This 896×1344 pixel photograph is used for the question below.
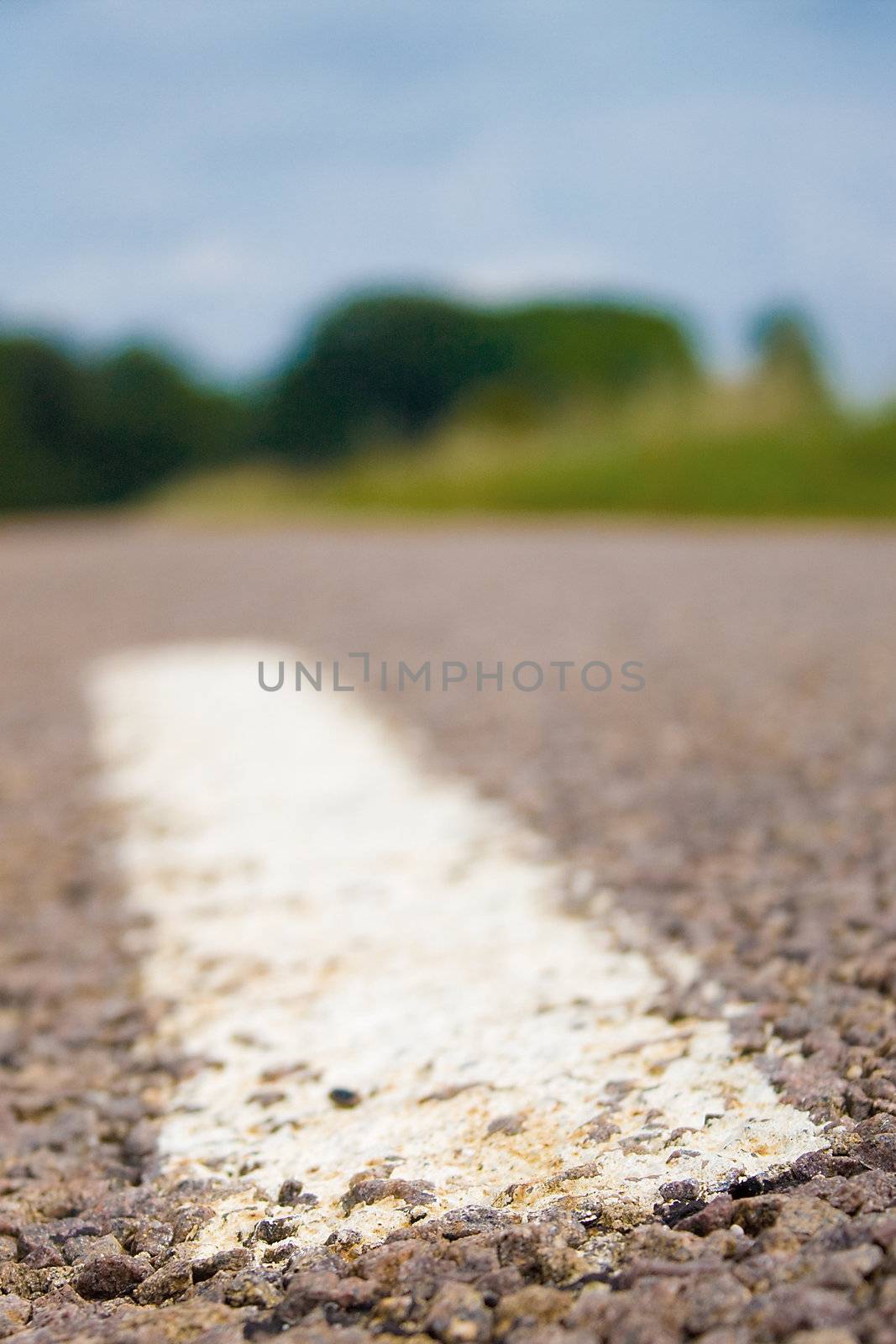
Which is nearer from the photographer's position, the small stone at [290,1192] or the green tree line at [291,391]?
the small stone at [290,1192]

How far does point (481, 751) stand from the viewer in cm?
355

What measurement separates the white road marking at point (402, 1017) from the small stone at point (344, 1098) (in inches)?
0.5

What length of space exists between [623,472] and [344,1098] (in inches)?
496

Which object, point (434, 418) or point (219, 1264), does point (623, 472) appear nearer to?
point (434, 418)

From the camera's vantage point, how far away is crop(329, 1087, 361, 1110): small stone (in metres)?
1.71

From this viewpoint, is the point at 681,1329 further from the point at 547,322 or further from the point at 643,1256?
the point at 547,322

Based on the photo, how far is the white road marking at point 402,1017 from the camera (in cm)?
147

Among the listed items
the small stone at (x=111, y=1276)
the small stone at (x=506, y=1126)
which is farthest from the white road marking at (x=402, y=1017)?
the small stone at (x=111, y=1276)

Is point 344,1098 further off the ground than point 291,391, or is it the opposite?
point 291,391

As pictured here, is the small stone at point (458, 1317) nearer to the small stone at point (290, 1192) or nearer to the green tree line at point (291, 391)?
the small stone at point (290, 1192)

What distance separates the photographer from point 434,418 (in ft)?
66.8

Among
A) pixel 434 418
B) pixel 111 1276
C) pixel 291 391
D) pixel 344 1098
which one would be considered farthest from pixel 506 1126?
pixel 291 391

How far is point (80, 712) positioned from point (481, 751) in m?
1.78

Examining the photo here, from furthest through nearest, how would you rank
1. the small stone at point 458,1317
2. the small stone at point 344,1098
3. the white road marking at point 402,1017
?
the small stone at point 344,1098 → the white road marking at point 402,1017 → the small stone at point 458,1317
